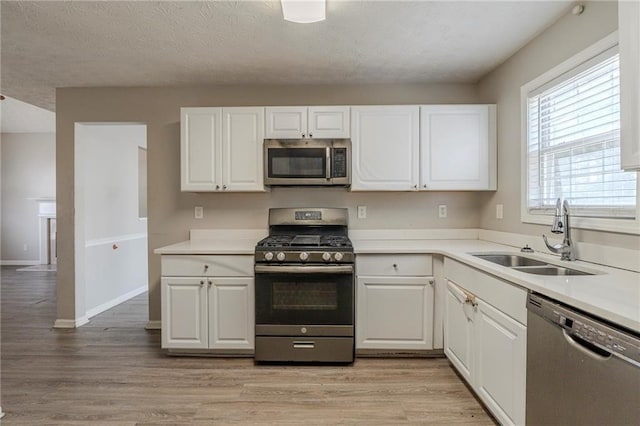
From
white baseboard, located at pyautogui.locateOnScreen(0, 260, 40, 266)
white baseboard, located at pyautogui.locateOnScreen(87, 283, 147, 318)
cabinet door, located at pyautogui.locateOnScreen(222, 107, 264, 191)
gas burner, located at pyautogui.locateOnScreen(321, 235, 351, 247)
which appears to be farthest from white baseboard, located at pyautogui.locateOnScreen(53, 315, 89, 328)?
white baseboard, located at pyautogui.locateOnScreen(0, 260, 40, 266)

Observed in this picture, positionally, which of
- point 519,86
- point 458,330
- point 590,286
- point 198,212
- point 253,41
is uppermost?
point 253,41

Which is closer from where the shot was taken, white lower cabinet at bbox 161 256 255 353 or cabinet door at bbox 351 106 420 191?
white lower cabinet at bbox 161 256 255 353

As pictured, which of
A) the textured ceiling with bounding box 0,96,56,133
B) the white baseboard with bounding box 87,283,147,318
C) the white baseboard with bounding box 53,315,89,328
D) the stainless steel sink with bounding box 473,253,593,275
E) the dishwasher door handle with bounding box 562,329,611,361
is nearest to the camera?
the dishwasher door handle with bounding box 562,329,611,361

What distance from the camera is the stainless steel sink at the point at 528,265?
188 centimetres

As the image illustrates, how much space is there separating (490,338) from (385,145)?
5.44ft

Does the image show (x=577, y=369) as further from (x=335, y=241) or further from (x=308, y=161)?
(x=308, y=161)

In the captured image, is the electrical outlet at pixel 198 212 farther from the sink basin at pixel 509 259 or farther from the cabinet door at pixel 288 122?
the sink basin at pixel 509 259

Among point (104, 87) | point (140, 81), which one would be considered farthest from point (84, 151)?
point (140, 81)

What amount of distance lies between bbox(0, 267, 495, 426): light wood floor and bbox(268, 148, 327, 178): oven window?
1479mm

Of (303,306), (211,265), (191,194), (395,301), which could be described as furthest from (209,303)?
(395,301)

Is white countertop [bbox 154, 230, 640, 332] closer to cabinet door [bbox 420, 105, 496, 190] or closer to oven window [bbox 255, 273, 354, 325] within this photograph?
oven window [bbox 255, 273, 354, 325]

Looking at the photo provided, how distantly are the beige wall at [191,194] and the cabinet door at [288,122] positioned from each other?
1.28 feet

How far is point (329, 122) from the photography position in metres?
2.90

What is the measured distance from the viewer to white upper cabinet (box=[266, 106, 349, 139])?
2902mm
